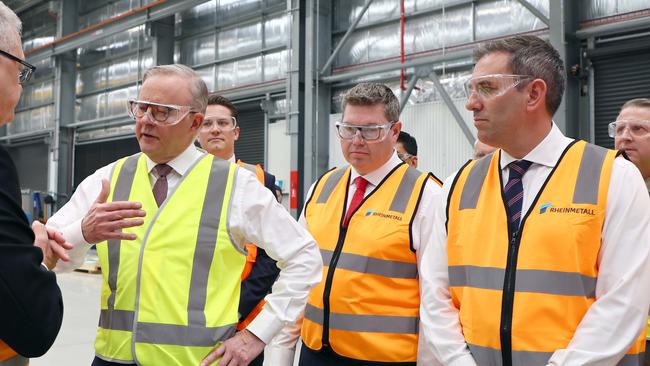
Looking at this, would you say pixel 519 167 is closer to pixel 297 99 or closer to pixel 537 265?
pixel 537 265

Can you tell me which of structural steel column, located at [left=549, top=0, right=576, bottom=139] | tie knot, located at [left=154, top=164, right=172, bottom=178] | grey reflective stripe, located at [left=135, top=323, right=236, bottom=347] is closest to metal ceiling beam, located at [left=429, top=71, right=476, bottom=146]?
structural steel column, located at [left=549, top=0, right=576, bottom=139]

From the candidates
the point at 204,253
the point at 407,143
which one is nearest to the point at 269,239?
the point at 204,253

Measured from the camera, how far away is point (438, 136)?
8891 mm

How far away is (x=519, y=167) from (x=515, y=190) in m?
0.09

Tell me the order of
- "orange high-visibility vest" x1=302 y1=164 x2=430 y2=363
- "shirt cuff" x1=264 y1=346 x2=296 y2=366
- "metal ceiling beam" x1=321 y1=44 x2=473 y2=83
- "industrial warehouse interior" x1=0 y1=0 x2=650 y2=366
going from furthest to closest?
"metal ceiling beam" x1=321 y1=44 x2=473 y2=83 < "industrial warehouse interior" x1=0 y1=0 x2=650 y2=366 < "shirt cuff" x1=264 y1=346 x2=296 y2=366 < "orange high-visibility vest" x1=302 y1=164 x2=430 y2=363

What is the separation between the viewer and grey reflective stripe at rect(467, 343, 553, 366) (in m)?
1.76

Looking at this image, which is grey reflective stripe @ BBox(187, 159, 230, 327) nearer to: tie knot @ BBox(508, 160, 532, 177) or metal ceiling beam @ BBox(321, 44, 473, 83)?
tie knot @ BBox(508, 160, 532, 177)

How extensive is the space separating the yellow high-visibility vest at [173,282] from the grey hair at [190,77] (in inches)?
12.9

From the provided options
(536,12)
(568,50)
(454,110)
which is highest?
(536,12)

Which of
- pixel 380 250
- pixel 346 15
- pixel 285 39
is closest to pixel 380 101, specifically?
pixel 380 250

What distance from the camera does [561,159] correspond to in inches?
75.5

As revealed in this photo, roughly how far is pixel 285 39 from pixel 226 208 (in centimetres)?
941

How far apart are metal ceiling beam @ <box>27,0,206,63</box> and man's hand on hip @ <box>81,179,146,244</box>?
10452mm

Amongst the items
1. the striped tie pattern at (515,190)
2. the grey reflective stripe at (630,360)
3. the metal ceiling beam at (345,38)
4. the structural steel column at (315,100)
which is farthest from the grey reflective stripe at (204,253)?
the metal ceiling beam at (345,38)
